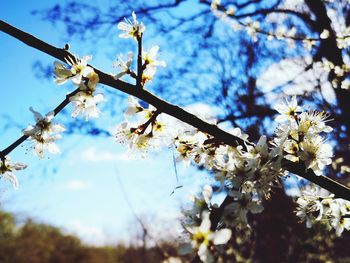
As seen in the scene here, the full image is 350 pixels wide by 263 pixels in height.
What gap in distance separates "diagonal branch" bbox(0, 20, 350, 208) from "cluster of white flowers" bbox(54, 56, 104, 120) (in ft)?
0.11

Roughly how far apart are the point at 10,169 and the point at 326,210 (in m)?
1.33

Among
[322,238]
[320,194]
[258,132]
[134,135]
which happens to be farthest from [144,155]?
[322,238]

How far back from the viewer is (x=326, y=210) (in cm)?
156

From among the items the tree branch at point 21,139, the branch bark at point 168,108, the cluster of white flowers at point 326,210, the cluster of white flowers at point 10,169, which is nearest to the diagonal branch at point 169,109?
the branch bark at point 168,108

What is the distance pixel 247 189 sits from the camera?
46.2 inches

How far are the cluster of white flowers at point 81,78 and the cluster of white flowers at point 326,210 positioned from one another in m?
1.02

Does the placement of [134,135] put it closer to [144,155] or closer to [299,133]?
[144,155]

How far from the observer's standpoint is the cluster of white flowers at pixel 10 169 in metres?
1.35

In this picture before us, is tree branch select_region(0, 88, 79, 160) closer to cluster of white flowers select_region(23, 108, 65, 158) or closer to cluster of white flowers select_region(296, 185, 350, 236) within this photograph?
cluster of white flowers select_region(23, 108, 65, 158)

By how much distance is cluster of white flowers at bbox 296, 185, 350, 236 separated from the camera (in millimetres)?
1526

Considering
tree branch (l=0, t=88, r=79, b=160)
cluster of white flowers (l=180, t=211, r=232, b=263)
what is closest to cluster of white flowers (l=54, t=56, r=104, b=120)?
tree branch (l=0, t=88, r=79, b=160)

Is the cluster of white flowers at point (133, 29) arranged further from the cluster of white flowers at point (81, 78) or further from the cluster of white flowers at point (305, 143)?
the cluster of white flowers at point (305, 143)

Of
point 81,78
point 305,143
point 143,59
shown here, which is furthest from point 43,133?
point 305,143

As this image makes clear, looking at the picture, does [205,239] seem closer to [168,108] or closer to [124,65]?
[168,108]
